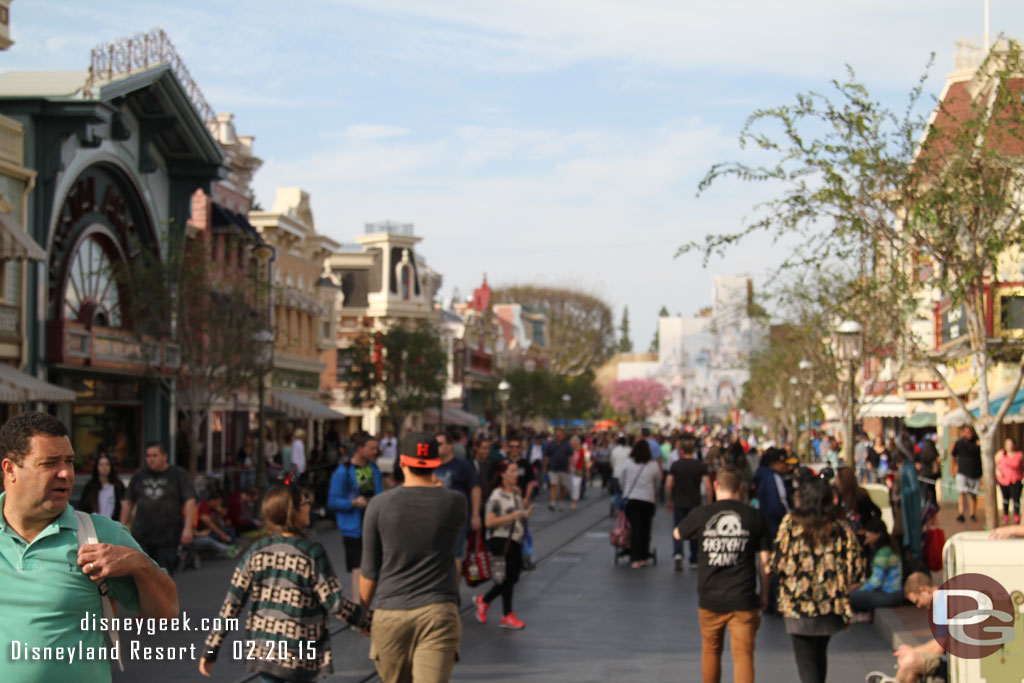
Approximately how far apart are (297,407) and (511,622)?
32.0 meters

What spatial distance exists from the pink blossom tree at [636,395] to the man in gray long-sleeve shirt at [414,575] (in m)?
123

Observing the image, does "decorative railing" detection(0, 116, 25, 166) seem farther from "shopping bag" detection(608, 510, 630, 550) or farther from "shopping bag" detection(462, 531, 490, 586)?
"shopping bag" detection(462, 531, 490, 586)

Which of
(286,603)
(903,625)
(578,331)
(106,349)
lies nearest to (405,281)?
(578,331)

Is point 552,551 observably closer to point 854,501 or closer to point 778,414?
point 854,501

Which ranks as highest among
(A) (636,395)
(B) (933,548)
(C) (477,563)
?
(A) (636,395)

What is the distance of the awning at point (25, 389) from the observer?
849 inches

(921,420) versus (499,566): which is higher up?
(921,420)

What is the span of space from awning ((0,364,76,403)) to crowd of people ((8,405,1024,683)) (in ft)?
20.8

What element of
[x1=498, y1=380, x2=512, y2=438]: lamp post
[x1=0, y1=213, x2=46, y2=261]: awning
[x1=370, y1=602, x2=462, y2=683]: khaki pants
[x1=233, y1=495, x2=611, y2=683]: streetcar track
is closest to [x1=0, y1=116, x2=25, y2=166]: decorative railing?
[x1=0, y1=213, x2=46, y2=261]: awning

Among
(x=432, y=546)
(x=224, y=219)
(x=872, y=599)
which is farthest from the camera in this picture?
(x=224, y=219)

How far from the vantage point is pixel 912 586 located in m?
6.93

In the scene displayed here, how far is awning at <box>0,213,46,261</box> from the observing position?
71.8 ft

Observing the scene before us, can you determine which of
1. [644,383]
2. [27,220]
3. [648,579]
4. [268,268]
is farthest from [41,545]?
[644,383]

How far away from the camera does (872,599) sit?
12922 mm
